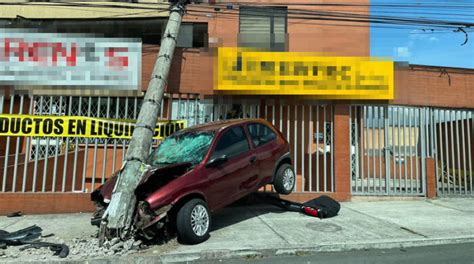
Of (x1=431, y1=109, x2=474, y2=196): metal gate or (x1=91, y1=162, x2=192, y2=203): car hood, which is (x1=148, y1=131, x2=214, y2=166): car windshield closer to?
(x1=91, y1=162, x2=192, y2=203): car hood

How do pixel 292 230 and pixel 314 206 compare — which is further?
pixel 314 206

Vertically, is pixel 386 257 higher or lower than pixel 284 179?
lower

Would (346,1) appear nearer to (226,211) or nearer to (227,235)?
(226,211)

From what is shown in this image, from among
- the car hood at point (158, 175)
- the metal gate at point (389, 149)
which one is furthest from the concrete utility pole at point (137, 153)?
the metal gate at point (389, 149)

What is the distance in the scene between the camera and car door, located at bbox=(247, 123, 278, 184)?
7.86 meters

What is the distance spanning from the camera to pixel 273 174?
323 inches

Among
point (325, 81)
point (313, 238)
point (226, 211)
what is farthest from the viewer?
point (325, 81)

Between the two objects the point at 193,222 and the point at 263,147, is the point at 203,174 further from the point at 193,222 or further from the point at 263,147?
the point at 263,147

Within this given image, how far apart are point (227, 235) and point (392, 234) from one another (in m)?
2.91

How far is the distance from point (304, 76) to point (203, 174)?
4954 mm

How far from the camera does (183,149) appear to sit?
292 inches

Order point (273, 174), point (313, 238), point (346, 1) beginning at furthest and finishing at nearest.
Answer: point (346, 1) → point (273, 174) → point (313, 238)

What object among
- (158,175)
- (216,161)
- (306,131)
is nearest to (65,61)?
(158,175)

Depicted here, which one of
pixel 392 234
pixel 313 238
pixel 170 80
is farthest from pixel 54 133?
pixel 392 234
